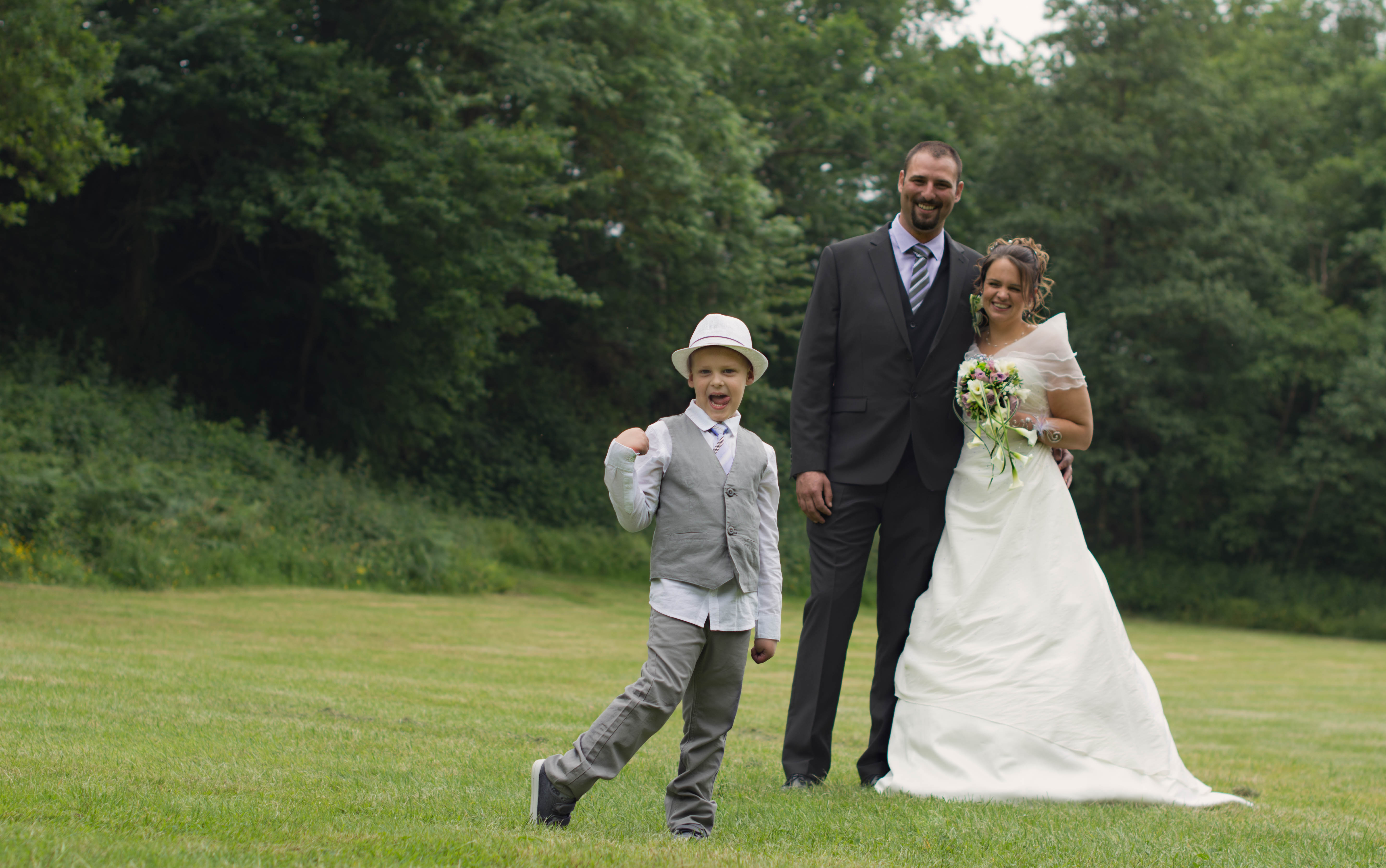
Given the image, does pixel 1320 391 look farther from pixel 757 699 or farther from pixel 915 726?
pixel 915 726

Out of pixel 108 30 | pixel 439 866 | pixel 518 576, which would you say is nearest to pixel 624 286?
pixel 518 576

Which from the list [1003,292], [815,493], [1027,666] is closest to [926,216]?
[1003,292]

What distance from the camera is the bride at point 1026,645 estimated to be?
188 inches

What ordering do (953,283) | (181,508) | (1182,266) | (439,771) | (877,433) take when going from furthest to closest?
(1182,266), (181,508), (953,283), (877,433), (439,771)

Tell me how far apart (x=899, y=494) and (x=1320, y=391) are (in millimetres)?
31305

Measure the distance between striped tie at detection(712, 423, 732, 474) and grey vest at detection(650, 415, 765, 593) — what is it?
0.09ft

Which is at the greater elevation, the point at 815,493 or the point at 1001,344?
the point at 1001,344

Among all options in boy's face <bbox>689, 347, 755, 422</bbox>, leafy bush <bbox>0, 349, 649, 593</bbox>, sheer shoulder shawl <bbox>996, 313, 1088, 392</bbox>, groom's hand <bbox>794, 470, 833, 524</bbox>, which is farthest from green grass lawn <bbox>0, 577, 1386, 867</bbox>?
leafy bush <bbox>0, 349, 649, 593</bbox>

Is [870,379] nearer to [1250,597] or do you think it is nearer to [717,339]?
[717,339]

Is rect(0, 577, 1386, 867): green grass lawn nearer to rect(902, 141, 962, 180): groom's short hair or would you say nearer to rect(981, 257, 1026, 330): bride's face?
rect(981, 257, 1026, 330): bride's face

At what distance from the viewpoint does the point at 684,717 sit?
3.93 metres

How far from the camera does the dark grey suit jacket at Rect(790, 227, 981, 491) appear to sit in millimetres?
5078

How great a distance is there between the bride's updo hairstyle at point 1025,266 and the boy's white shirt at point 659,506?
170 cm

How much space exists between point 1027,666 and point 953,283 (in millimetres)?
1573
